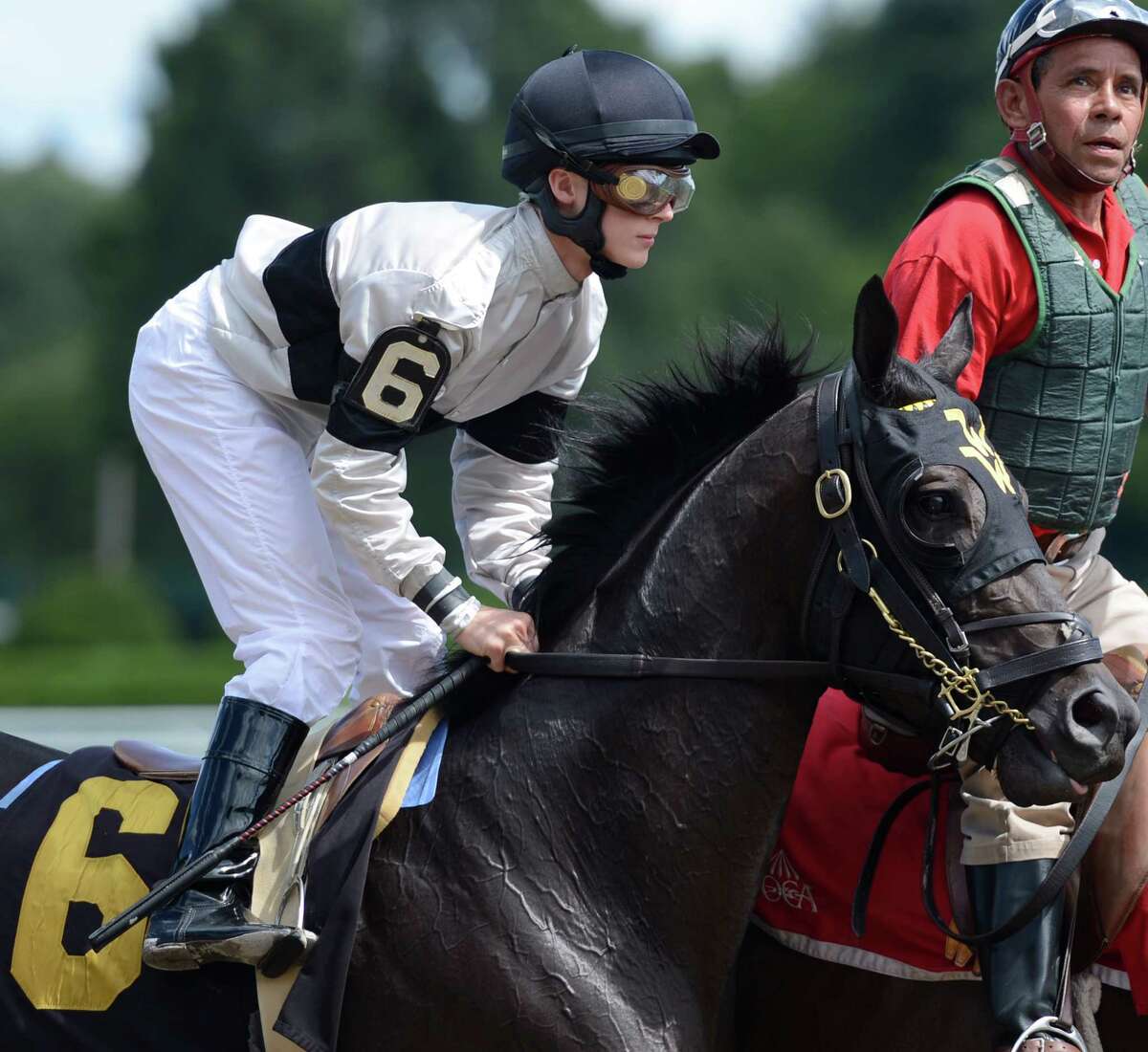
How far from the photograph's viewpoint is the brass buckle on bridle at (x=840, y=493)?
375 cm

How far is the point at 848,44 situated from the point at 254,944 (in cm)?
5713

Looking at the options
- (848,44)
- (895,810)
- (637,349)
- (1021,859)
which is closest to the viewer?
(1021,859)

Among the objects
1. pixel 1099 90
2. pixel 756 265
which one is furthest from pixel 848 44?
pixel 1099 90

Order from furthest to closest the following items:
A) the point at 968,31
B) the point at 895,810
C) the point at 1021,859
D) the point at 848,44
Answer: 1. the point at 848,44
2. the point at 968,31
3. the point at 895,810
4. the point at 1021,859

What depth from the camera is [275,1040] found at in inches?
149

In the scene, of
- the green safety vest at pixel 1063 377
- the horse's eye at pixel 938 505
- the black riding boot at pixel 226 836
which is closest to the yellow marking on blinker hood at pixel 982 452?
the horse's eye at pixel 938 505

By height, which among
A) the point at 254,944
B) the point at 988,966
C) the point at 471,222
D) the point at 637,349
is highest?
the point at 471,222

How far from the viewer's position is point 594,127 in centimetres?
419

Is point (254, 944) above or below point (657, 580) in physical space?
below

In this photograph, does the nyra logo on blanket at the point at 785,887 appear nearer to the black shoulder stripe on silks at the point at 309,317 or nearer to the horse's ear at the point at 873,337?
the horse's ear at the point at 873,337

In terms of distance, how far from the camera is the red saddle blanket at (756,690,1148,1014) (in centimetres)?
412

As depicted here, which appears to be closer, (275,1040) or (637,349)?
(275,1040)

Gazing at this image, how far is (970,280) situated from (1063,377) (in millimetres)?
325

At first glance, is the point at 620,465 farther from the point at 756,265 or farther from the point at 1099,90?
the point at 756,265
